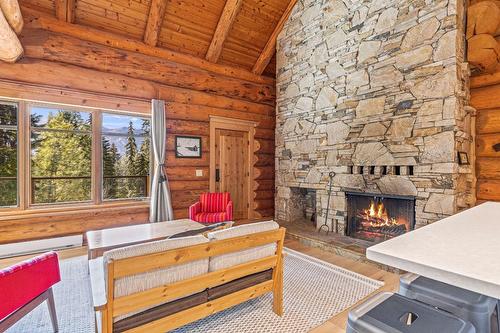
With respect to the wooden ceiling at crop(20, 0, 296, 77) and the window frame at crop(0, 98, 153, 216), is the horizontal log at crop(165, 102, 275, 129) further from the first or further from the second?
the wooden ceiling at crop(20, 0, 296, 77)

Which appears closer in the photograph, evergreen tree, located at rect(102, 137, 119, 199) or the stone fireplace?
the stone fireplace

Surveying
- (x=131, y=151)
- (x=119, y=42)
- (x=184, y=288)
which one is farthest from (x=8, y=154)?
(x=184, y=288)

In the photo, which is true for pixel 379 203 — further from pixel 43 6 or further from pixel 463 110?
pixel 43 6

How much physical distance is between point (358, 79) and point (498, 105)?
1842 mm

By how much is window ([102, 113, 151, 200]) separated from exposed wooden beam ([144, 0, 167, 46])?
4.82 ft

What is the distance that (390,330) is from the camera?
0.92m

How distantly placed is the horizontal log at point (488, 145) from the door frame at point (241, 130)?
412 cm

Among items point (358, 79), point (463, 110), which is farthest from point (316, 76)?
point (463, 110)

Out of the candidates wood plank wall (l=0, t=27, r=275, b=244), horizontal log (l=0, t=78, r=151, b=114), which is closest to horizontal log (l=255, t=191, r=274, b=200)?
wood plank wall (l=0, t=27, r=275, b=244)

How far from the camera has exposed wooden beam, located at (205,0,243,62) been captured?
190 inches

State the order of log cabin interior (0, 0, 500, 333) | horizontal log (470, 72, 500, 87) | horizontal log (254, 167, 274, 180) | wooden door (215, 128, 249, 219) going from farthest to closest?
horizontal log (254, 167, 274, 180), wooden door (215, 128, 249, 219), horizontal log (470, 72, 500, 87), log cabin interior (0, 0, 500, 333)

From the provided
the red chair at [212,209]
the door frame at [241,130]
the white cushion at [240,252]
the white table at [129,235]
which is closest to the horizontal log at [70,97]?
the door frame at [241,130]

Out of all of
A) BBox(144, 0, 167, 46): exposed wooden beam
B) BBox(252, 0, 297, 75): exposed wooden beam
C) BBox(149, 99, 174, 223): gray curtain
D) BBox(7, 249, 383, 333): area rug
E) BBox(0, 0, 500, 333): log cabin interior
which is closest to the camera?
BBox(0, 0, 500, 333): log cabin interior

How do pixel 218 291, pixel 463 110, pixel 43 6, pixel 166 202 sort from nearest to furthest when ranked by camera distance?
pixel 218 291
pixel 463 110
pixel 43 6
pixel 166 202
